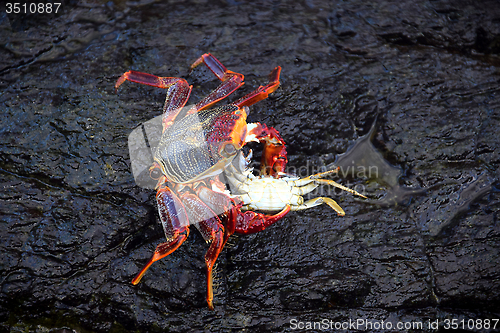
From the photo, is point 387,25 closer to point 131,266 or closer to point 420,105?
point 420,105

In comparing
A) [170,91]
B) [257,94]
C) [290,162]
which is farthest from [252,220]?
[170,91]

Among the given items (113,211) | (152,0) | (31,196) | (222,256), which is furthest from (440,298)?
(152,0)

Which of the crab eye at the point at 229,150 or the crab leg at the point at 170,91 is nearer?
the crab eye at the point at 229,150

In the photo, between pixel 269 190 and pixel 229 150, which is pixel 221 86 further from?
pixel 269 190

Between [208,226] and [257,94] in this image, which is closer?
[208,226]

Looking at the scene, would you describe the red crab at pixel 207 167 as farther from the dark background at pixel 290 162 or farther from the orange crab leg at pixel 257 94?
the dark background at pixel 290 162

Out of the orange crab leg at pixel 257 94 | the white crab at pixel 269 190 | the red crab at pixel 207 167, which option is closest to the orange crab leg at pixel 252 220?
the red crab at pixel 207 167

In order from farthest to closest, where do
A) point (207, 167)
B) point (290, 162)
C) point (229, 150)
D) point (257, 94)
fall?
1. point (290, 162)
2. point (257, 94)
3. point (207, 167)
4. point (229, 150)

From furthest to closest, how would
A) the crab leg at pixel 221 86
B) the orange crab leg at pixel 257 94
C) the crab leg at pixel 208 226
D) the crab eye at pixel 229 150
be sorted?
the crab leg at pixel 221 86, the orange crab leg at pixel 257 94, the crab leg at pixel 208 226, the crab eye at pixel 229 150
